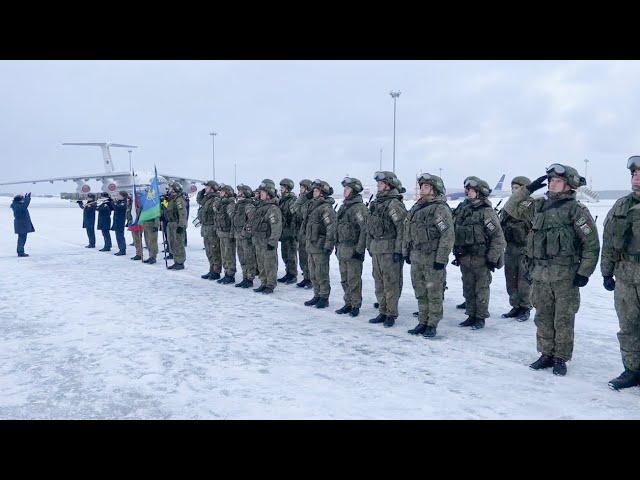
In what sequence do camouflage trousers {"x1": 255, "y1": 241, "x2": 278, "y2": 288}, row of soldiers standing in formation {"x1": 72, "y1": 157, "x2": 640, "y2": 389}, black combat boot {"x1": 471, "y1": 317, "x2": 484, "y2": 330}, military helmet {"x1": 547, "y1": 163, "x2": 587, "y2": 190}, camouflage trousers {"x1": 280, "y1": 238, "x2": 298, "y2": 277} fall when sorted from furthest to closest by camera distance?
1. camouflage trousers {"x1": 280, "y1": 238, "x2": 298, "y2": 277}
2. camouflage trousers {"x1": 255, "y1": 241, "x2": 278, "y2": 288}
3. black combat boot {"x1": 471, "y1": 317, "x2": 484, "y2": 330}
4. military helmet {"x1": 547, "y1": 163, "x2": 587, "y2": 190}
5. row of soldiers standing in formation {"x1": 72, "y1": 157, "x2": 640, "y2": 389}

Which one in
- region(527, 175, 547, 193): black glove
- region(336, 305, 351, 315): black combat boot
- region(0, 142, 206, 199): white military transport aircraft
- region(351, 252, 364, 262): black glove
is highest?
region(0, 142, 206, 199): white military transport aircraft

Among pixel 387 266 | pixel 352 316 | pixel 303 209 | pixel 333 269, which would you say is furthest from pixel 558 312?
pixel 333 269

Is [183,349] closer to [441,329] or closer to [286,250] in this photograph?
[441,329]

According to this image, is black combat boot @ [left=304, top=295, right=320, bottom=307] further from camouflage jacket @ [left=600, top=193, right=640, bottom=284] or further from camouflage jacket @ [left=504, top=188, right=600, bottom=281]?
camouflage jacket @ [left=600, top=193, right=640, bottom=284]

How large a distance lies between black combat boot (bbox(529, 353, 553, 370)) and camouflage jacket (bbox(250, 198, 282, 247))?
536 centimetres

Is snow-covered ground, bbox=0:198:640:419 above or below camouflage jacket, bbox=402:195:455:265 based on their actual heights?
below

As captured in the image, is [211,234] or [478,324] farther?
[211,234]

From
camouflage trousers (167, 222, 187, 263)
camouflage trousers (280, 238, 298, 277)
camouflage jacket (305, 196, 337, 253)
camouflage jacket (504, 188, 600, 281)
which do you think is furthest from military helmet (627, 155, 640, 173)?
camouflage trousers (167, 222, 187, 263)

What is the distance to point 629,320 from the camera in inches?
173

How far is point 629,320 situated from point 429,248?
96.7 inches

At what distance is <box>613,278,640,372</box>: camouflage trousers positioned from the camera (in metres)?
4.35

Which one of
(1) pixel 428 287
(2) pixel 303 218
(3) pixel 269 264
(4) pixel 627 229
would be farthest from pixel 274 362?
(2) pixel 303 218

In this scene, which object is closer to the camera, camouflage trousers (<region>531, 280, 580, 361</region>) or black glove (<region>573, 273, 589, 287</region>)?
black glove (<region>573, 273, 589, 287</region>)

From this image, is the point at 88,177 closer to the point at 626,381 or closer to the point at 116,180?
the point at 116,180
